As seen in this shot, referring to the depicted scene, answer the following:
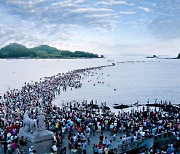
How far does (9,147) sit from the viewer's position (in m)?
18.6

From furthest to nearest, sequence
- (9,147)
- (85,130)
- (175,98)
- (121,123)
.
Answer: (175,98), (121,123), (85,130), (9,147)

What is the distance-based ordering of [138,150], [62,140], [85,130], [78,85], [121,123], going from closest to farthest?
[138,150] < [62,140] < [85,130] < [121,123] < [78,85]

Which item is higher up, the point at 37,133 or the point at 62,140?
the point at 37,133

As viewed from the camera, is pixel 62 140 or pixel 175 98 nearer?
pixel 62 140

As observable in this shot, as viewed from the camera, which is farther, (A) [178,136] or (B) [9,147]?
(A) [178,136]

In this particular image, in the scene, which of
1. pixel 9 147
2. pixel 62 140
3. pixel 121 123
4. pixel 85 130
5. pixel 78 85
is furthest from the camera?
pixel 78 85

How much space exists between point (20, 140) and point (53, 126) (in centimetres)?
550

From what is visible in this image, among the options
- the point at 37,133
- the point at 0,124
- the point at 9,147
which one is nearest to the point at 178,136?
the point at 37,133

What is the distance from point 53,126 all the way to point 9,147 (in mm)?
6296

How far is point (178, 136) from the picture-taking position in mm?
22516

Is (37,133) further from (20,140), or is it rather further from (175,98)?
(175,98)

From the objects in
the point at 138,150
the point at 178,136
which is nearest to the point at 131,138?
the point at 138,150

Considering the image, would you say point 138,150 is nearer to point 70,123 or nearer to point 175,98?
point 70,123

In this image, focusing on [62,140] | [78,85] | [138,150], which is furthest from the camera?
[78,85]
